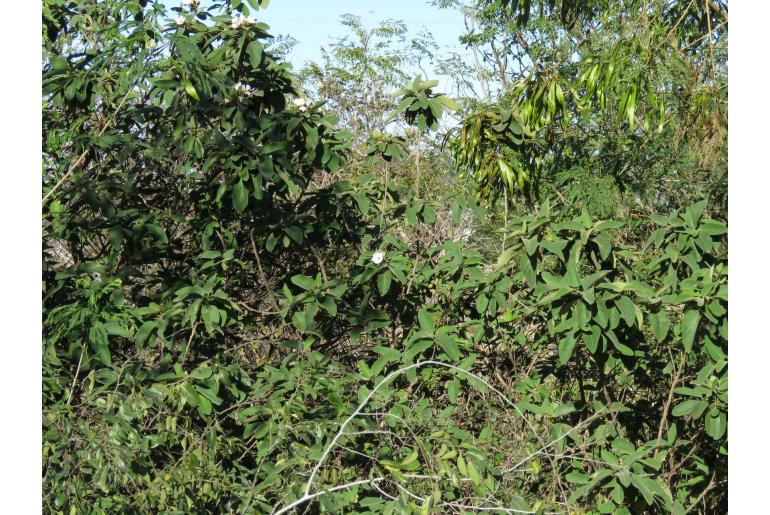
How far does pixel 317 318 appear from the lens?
3.33 metres

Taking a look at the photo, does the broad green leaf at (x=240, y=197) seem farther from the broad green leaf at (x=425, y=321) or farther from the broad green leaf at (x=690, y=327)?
the broad green leaf at (x=690, y=327)

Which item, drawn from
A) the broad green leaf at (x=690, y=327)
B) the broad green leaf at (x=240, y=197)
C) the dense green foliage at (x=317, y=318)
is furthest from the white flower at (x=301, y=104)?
the broad green leaf at (x=690, y=327)

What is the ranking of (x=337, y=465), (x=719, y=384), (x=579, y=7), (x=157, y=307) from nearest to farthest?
1. (x=719, y=384)
2. (x=337, y=465)
3. (x=157, y=307)
4. (x=579, y=7)

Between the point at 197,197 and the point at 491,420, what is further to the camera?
the point at 197,197

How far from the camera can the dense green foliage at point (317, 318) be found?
276cm

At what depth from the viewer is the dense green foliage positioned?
2758mm

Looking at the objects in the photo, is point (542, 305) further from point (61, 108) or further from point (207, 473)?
point (61, 108)

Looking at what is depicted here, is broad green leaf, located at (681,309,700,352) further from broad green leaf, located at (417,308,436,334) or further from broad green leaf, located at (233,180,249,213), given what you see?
broad green leaf, located at (233,180,249,213)

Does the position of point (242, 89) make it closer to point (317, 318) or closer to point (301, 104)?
point (301, 104)

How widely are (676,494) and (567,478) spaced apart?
546 mm

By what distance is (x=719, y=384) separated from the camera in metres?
2.74

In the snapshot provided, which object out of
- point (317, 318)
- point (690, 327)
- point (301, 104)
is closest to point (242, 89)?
point (301, 104)

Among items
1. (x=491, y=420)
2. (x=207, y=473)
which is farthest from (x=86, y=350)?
(x=491, y=420)

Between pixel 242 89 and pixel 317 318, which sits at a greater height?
pixel 242 89
